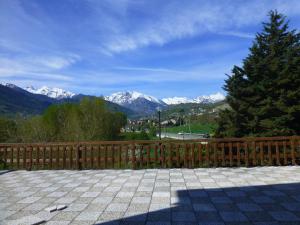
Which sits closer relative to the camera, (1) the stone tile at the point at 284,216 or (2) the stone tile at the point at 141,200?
(1) the stone tile at the point at 284,216

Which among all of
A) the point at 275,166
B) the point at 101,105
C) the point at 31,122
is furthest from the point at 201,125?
the point at 275,166

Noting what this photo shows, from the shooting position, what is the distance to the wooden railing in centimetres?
889

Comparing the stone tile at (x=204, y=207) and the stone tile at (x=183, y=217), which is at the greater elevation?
the stone tile at (x=204, y=207)

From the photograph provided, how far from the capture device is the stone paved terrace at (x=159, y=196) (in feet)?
14.1

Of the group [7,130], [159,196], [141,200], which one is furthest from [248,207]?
[7,130]

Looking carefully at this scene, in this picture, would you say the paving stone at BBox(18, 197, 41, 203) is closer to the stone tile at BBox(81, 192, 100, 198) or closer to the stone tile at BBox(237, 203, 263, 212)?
the stone tile at BBox(81, 192, 100, 198)

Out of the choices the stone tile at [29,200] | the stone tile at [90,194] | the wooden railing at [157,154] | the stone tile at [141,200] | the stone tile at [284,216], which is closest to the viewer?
the stone tile at [284,216]

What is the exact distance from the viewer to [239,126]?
1395 cm

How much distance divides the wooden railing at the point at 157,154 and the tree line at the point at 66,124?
12425mm

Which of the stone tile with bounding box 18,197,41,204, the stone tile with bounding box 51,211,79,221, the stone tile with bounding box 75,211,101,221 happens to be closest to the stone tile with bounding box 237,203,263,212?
the stone tile with bounding box 75,211,101,221

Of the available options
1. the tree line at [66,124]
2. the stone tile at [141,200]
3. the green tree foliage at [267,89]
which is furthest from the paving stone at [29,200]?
the tree line at [66,124]

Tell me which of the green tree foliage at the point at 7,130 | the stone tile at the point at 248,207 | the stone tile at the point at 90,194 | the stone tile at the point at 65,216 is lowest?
the stone tile at the point at 65,216

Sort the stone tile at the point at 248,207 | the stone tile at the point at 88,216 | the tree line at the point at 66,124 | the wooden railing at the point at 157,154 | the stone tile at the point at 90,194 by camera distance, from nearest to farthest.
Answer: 1. the stone tile at the point at 88,216
2. the stone tile at the point at 248,207
3. the stone tile at the point at 90,194
4. the wooden railing at the point at 157,154
5. the tree line at the point at 66,124

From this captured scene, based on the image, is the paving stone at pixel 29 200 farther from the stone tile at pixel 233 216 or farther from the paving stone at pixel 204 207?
the stone tile at pixel 233 216
